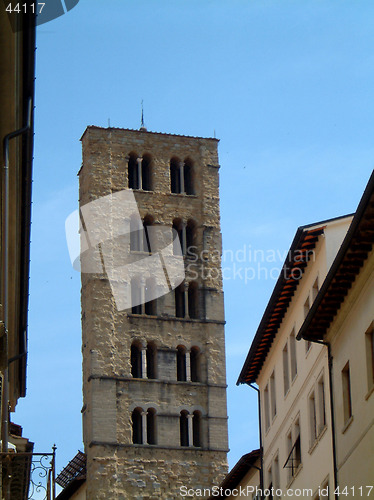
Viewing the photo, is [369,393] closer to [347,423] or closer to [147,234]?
[347,423]

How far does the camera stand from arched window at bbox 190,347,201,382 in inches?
2689

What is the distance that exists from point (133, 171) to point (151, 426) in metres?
13.9

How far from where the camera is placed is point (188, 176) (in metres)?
73.1

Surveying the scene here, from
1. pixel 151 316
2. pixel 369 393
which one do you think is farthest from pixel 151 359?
pixel 369 393

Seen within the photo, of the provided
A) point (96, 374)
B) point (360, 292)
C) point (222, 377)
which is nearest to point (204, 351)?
point (222, 377)

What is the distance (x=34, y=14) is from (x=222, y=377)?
2125 inches

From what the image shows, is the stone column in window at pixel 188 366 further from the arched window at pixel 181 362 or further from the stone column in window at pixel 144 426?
the stone column in window at pixel 144 426

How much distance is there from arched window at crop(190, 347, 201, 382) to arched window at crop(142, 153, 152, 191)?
9.16 metres

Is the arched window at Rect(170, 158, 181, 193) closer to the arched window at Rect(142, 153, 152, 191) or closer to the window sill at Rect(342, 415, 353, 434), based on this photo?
the arched window at Rect(142, 153, 152, 191)

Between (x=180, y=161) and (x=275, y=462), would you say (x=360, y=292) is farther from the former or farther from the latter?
(x=180, y=161)

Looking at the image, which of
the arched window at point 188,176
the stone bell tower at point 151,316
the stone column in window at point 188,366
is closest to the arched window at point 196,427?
the stone bell tower at point 151,316

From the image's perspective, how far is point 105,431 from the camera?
65.1m

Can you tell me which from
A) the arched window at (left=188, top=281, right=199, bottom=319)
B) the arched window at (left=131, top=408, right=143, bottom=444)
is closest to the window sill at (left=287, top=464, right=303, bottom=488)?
the arched window at (left=131, top=408, right=143, bottom=444)

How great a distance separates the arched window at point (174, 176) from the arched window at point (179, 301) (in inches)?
228
